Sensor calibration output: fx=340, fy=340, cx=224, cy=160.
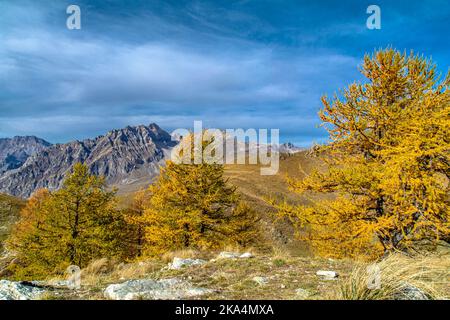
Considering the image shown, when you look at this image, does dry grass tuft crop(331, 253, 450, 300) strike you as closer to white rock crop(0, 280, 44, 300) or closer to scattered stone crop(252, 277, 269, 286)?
scattered stone crop(252, 277, 269, 286)

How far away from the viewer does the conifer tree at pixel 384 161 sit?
10367 millimetres

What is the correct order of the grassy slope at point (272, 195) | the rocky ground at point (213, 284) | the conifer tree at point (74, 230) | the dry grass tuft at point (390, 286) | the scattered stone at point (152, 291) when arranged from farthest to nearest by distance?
the grassy slope at point (272, 195)
the conifer tree at point (74, 230)
the rocky ground at point (213, 284)
the scattered stone at point (152, 291)
the dry grass tuft at point (390, 286)

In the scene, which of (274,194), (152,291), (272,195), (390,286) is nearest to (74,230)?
(152,291)

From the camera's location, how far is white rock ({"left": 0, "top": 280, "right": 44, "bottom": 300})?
591 centimetres

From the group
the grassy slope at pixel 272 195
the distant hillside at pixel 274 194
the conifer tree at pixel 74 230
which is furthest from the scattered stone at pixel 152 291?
the conifer tree at pixel 74 230

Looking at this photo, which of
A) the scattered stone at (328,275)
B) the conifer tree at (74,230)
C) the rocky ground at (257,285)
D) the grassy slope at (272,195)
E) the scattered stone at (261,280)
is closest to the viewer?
the rocky ground at (257,285)

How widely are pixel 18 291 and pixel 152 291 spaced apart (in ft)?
7.89

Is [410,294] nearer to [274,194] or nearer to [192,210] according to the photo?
[192,210]

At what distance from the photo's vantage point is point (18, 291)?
609 cm

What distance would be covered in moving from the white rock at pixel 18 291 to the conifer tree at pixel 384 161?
342 inches

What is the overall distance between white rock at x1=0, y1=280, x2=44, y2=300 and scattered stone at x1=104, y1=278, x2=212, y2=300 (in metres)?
1.27

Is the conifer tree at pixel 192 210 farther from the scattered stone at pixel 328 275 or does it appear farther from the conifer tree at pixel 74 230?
the scattered stone at pixel 328 275

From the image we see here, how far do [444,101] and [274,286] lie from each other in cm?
905

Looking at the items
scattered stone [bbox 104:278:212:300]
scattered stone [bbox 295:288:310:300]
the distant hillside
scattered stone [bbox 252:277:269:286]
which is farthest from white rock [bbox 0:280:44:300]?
the distant hillside
